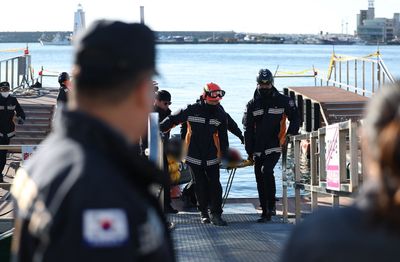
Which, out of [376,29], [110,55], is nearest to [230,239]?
[110,55]

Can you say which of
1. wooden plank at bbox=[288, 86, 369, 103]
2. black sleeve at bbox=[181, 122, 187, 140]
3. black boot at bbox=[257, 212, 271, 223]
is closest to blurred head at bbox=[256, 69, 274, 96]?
black sleeve at bbox=[181, 122, 187, 140]

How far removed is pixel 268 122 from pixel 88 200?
27.5 ft

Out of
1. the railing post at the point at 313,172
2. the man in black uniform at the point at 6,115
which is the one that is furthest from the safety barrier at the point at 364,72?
the man in black uniform at the point at 6,115

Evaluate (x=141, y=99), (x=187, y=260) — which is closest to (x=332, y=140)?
(x=187, y=260)

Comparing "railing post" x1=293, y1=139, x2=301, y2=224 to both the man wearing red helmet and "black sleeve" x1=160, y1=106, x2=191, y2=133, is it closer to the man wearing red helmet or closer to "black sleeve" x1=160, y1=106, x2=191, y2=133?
the man wearing red helmet

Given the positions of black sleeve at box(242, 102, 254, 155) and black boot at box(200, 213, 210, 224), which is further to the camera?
black sleeve at box(242, 102, 254, 155)

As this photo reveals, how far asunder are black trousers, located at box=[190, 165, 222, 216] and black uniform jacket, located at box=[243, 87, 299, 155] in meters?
0.58

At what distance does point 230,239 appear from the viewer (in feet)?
29.2

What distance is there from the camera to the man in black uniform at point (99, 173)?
223 centimetres

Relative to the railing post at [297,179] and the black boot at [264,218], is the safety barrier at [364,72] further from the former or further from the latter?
the black boot at [264,218]

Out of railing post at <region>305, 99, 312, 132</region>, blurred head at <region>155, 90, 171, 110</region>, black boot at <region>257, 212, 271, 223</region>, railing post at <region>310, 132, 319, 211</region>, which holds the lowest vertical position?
railing post at <region>305, 99, 312, 132</region>

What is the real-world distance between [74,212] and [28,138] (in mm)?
15990

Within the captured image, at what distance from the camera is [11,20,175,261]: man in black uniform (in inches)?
87.7

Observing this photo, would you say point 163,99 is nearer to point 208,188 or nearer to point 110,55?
point 208,188
